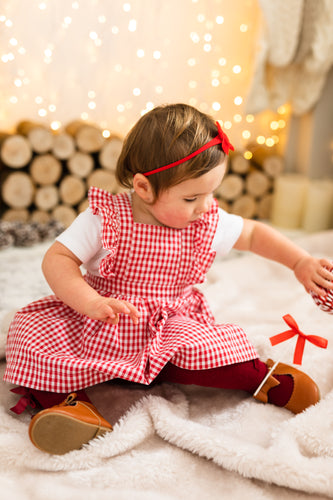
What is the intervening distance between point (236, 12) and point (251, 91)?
0.34m

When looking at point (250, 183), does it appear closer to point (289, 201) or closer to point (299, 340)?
point (289, 201)

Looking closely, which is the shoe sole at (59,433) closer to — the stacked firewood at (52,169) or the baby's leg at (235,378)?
the baby's leg at (235,378)

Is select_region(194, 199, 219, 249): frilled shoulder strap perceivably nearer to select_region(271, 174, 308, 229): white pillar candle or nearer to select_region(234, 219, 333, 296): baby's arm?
select_region(234, 219, 333, 296): baby's arm

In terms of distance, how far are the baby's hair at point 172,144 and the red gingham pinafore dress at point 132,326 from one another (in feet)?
0.35

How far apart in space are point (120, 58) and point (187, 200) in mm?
1276

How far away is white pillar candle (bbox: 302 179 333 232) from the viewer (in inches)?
89.8

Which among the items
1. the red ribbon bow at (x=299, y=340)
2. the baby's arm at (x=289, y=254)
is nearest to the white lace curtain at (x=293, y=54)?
the baby's arm at (x=289, y=254)

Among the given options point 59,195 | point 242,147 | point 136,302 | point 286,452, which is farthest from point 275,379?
point 242,147

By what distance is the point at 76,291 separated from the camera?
0.85 metres

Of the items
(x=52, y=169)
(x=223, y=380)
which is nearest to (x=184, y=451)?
(x=223, y=380)

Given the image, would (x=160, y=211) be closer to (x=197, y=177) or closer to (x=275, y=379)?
(x=197, y=177)

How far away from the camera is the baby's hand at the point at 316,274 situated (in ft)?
3.02

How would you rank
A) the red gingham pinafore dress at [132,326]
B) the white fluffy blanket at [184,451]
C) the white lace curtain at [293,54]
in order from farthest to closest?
the white lace curtain at [293,54]
the red gingham pinafore dress at [132,326]
the white fluffy blanket at [184,451]

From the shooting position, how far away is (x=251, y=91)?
2.06 m
